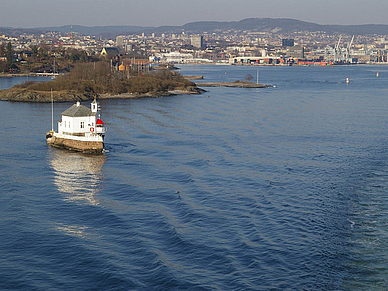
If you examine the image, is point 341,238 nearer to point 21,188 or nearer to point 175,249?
point 175,249

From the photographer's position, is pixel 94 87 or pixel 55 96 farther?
pixel 94 87

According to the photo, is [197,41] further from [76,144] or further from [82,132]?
[76,144]

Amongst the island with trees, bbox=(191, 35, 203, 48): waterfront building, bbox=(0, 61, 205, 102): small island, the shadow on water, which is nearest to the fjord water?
the shadow on water

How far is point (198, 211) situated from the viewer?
8.91 meters

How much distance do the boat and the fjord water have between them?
40 centimetres

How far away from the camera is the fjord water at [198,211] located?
21.6 ft

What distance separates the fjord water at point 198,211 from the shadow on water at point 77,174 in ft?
0.08

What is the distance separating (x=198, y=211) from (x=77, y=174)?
376 cm

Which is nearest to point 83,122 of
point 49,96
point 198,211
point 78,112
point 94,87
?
point 78,112

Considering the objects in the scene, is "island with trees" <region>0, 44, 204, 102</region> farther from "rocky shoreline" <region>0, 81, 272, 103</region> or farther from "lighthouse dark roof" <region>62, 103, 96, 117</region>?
"lighthouse dark roof" <region>62, 103, 96, 117</region>

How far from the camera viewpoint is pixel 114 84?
105 ft

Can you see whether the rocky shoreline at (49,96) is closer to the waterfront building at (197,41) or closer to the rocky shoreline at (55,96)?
the rocky shoreline at (55,96)

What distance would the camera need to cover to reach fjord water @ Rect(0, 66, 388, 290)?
6.59 metres

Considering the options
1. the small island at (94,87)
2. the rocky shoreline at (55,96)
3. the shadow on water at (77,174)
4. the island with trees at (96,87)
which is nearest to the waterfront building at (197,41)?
the island with trees at (96,87)
